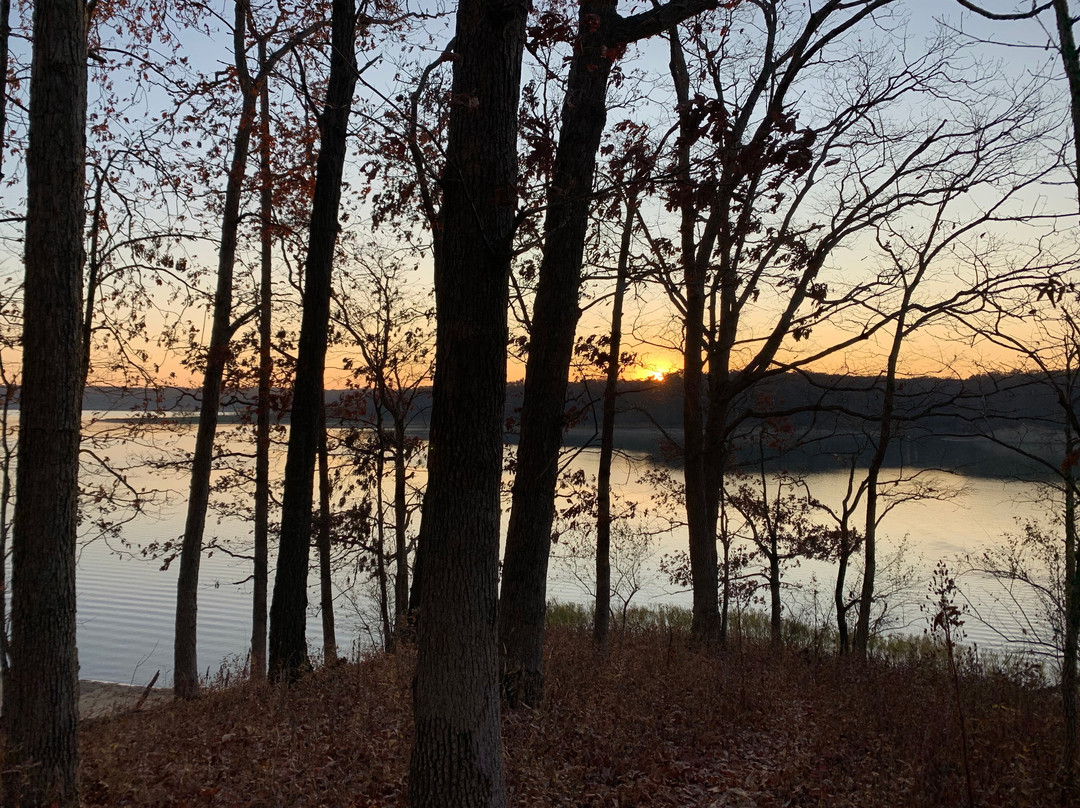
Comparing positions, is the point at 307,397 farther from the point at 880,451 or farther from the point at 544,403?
the point at 880,451

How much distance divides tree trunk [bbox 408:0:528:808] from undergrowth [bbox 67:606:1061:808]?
111 cm

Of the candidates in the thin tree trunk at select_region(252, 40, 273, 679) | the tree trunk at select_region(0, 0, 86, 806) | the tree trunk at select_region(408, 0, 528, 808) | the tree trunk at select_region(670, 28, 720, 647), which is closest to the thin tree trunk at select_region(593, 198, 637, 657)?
the tree trunk at select_region(670, 28, 720, 647)

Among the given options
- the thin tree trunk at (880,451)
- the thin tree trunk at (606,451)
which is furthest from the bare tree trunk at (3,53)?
the thin tree trunk at (880,451)

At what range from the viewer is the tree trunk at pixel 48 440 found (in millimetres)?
4672

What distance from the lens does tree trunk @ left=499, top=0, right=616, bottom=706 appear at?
693cm

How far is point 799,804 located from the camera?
18.0ft

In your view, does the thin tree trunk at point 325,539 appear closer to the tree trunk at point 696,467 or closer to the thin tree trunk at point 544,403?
the tree trunk at point 696,467

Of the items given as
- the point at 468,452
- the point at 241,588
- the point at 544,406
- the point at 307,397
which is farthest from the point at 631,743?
the point at 241,588

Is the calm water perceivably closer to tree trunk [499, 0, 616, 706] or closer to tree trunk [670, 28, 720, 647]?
tree trunk [670, 28, 720, 647]

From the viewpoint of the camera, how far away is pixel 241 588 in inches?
1024

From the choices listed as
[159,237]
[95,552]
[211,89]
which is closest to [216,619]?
[95,552]

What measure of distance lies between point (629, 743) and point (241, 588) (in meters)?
23.2

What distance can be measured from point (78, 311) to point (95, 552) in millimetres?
30715

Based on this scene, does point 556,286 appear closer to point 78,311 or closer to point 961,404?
point 78,311
